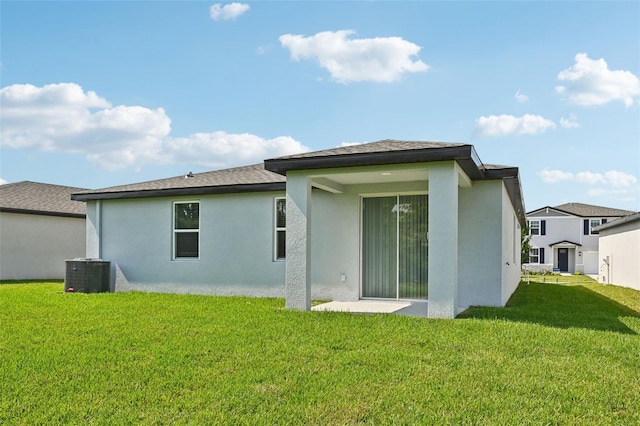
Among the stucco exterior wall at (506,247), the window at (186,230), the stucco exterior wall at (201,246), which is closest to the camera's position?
the stucco exterior wall at (506,247)

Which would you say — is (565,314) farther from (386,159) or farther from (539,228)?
(539,228)

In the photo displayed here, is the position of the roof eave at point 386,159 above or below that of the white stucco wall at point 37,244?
above

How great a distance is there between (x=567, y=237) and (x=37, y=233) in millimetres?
40596

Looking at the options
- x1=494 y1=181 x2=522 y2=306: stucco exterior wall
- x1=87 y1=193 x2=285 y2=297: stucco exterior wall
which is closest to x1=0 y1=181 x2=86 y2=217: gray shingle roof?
x1=87 y1=193 x2=285 y2=297: stucco exterior wall

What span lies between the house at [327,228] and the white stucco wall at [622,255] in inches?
262

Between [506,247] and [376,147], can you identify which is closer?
[376,147]

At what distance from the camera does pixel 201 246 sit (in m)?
13.4

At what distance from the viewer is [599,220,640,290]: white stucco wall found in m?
18.6

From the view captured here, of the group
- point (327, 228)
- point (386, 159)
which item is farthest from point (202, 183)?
point (386, 159)

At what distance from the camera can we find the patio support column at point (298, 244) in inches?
385

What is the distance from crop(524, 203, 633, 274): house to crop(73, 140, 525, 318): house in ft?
105

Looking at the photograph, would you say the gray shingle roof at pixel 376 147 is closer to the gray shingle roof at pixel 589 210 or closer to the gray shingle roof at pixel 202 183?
the gray shingle roof at pixel 202 183

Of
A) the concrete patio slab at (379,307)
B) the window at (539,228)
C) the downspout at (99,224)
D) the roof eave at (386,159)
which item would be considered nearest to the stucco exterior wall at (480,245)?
the roof eave at (386,159)

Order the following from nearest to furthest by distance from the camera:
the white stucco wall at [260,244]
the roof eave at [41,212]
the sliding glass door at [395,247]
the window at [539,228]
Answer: the white stucco wall at [260,244], the sliding glass door at [395,247], the roof eave at [41,212], the window at [539,228]
